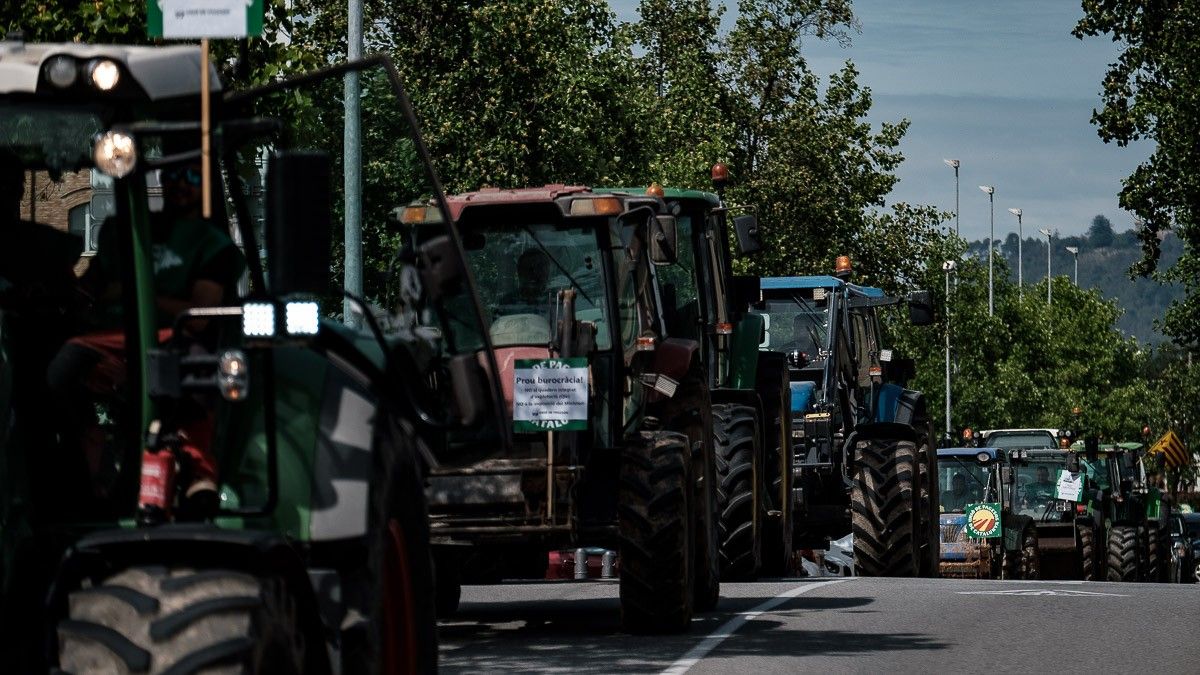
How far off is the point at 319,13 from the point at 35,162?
117ft

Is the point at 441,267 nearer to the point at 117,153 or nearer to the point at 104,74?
the point at 117,153

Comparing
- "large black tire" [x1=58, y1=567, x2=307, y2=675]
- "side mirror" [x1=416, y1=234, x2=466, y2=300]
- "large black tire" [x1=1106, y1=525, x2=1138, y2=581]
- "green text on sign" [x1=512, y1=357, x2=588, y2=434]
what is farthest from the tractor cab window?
"large black tire" [x1=1106, y1=525, x2=1138, y2=581]

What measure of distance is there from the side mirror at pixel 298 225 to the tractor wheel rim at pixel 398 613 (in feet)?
5.38

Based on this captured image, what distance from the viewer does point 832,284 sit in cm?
2314

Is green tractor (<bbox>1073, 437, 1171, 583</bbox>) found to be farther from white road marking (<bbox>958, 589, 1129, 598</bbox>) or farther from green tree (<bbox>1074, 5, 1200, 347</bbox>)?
white road marking (<bbox>958, 589, 1129, 598</bbox>)

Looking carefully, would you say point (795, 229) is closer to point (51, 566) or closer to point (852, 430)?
point (852, 430)

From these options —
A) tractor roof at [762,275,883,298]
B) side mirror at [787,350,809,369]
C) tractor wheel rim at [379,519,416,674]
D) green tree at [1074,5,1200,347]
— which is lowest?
tractor wheel rim at [379,519,416,674]

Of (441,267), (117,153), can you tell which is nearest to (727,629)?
(441,267)

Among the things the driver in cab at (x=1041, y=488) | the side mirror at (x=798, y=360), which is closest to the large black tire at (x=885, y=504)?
the side mirror at (x=798, y=360)

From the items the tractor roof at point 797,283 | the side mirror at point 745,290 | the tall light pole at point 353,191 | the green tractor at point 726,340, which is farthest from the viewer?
the tractor roof at point 797,283

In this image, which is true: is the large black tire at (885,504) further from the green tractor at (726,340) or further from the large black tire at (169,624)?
the large black tire at (169,624)

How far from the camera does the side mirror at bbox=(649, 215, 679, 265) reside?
14.3 meters

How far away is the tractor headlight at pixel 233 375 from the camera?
6355 mm

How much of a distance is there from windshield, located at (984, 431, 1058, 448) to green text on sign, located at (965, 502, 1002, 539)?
1269 centimetres
